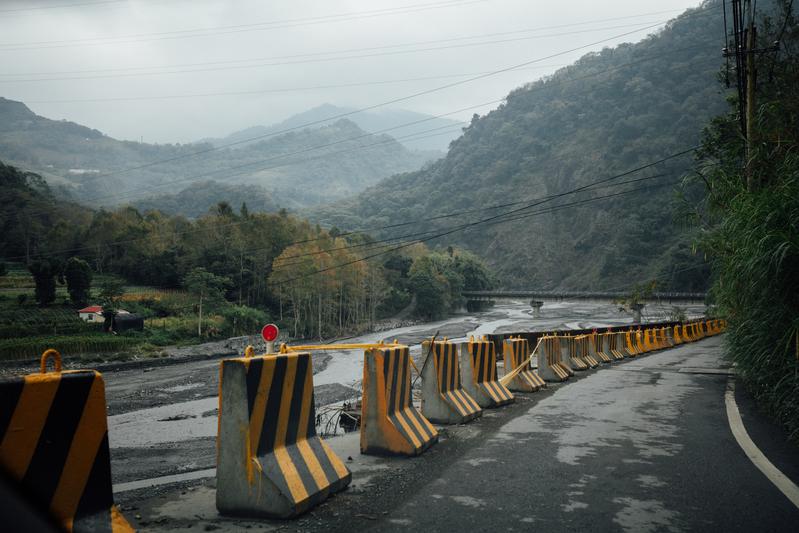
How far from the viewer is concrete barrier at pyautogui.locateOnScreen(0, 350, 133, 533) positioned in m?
3.42

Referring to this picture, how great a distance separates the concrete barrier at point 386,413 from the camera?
273 inches

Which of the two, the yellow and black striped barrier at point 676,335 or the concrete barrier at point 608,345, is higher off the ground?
the concrete barrier at point 608,345

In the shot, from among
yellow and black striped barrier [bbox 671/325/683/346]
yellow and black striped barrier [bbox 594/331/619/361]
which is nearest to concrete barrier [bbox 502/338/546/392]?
yellow and black striped barrier [bbox 594/331/619/361]

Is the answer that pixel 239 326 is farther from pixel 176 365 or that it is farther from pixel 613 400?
pixel 613 400

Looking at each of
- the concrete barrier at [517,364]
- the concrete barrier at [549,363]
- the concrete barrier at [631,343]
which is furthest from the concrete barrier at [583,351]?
the concrete barrier at [631,343]

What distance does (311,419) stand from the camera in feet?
19.0

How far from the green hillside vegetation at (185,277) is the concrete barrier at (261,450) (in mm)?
49700

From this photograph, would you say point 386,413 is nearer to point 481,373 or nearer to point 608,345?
point 481,373

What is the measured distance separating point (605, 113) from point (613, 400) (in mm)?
188184

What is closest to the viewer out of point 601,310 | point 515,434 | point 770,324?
point 515,434

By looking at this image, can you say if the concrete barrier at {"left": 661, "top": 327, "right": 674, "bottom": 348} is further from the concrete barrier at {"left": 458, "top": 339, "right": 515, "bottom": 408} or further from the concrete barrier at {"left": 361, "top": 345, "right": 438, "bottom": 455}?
the concrete barrier at {"left": 361, "top": 345, "right": 438, "bottom": 455}

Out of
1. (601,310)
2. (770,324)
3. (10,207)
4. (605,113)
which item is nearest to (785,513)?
(770,324)

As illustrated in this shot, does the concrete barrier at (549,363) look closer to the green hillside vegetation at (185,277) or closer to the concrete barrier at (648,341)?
the concrete barrier at (648,341)

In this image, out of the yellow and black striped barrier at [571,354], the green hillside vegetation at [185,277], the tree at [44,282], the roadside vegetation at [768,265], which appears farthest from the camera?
the green hillside vegetation at [185,277]
